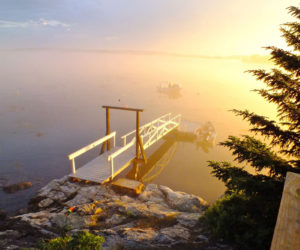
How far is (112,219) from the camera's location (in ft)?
29.2

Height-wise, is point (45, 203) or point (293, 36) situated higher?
point (293, 36)

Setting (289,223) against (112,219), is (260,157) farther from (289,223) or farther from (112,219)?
(112,219)

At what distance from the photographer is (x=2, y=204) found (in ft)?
45.7

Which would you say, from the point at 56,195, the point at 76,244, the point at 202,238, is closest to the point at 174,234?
the point at 202,238

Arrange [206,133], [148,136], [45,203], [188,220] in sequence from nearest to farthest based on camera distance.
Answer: [188,220], [45,203], [148,136], [206,133]

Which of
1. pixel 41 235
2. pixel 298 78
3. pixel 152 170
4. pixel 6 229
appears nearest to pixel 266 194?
pixel 298 78

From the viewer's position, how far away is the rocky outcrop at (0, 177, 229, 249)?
6.44m

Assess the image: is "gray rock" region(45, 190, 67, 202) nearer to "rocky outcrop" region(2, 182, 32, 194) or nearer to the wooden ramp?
the wooden ramp

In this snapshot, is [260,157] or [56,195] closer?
[260,157]

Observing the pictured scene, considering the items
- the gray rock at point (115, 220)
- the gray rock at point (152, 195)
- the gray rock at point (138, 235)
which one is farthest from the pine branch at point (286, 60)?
the gray rock at point (152, 195)

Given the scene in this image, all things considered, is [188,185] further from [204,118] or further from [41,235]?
[204,118]

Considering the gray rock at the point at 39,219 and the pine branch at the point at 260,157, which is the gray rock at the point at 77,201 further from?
the pine branch at the point at 260,157

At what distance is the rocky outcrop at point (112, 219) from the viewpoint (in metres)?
6.44

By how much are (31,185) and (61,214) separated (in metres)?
10.1
